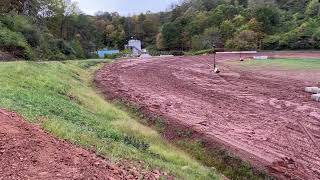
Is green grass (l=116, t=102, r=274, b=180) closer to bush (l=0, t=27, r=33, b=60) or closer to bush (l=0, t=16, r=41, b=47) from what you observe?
bush (l=0, t=27, r=33, b=60)

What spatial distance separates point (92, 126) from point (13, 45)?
32.6m

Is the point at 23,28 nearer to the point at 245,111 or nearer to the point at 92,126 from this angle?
the point at 245,111

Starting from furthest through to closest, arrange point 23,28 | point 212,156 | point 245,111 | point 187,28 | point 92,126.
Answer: point 187,28
point 23,28
point 245,111
point 212,156
point 92,126

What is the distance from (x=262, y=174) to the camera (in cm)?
1352

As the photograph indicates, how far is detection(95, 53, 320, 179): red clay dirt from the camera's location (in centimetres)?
1475

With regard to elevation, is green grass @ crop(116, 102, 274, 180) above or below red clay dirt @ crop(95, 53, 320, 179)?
below

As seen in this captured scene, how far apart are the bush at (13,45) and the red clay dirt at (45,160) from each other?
3510 centimetres

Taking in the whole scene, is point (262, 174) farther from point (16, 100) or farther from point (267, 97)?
point (267, 97)

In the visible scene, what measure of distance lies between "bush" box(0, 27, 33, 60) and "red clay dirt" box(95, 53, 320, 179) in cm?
1209

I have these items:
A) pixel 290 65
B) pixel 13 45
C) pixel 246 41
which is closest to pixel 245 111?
pixel 290 65

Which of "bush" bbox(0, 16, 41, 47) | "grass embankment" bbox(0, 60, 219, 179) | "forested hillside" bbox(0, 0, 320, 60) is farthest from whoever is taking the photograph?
"forested hillside" bbox(0, 0, 320, 60)

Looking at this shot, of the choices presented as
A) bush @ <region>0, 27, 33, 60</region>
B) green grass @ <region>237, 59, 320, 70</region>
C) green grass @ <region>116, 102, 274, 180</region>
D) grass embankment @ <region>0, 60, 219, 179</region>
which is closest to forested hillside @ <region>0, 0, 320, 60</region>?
bush @ <region>0, 27, 33, 60</region>

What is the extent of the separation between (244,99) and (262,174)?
11.5 meters

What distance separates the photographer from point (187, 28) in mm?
111125
